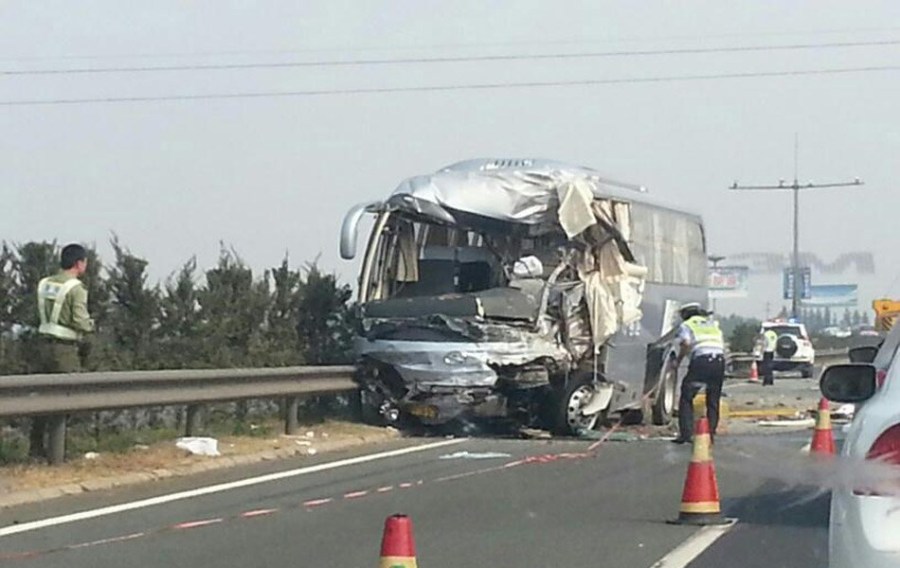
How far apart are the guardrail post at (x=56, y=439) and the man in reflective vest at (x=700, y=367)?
285 inches

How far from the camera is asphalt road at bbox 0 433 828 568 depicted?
32.5 ft

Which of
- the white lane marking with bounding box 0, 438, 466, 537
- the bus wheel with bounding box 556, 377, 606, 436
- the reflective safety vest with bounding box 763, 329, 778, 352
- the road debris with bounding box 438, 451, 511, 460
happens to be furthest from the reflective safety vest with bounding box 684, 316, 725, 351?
the reflective safety vest with bounding box 763, 329, 778, 352

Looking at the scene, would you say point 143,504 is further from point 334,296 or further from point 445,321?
point 334,296

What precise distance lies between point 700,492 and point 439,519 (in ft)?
5.95

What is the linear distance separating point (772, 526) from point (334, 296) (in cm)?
1109

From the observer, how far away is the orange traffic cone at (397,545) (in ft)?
18.3

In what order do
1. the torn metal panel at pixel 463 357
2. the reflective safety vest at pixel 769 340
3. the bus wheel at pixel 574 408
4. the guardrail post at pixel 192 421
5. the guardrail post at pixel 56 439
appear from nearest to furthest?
the guardrail post at pixel 56 439 < the guardrail post at pixel 192 421 < the torn metal panel at pixel 463 357 < the bus wheel at pixel 574 408 < the reflective safety vest at pixel 769 340

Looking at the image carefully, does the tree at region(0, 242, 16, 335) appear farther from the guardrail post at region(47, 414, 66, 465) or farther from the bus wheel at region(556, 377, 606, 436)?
the bus wheel at region(556, 377, 606, 436)

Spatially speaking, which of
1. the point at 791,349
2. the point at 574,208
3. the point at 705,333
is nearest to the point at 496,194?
the point at 574,208

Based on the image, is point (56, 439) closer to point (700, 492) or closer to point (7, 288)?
point (7, 288)

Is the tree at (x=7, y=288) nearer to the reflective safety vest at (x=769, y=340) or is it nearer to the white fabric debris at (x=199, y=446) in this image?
the white fabric debris at (x=199, y=446)

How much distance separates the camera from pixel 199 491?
1337cm

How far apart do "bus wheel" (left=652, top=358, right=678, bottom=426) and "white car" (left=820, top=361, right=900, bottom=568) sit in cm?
1676

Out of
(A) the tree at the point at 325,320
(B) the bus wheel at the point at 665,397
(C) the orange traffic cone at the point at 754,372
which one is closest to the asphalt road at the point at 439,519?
(A) the tree at the point at 325,320
